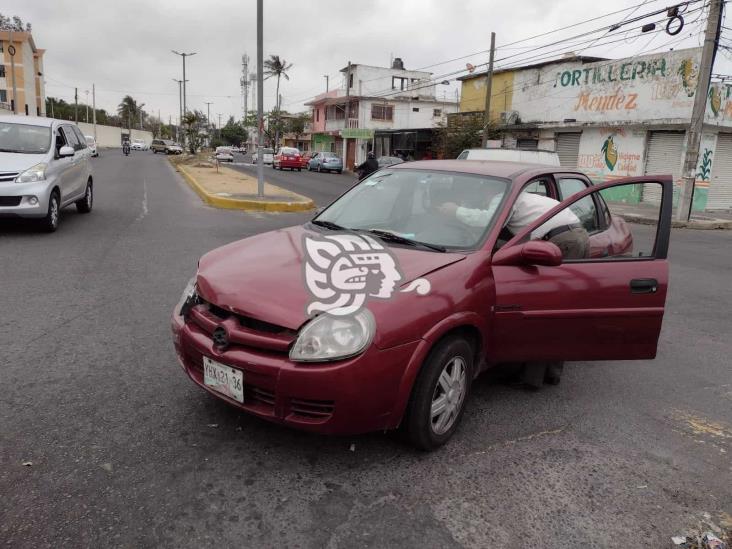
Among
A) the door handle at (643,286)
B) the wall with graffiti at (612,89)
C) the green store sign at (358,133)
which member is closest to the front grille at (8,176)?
the door handle at (643,286)

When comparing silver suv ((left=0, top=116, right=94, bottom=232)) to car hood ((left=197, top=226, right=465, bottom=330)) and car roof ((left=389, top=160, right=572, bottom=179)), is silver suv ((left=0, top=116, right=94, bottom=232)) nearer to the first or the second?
car hood ((left=197, top=226, right=465, bottom=330))

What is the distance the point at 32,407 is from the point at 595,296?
342 centimetres

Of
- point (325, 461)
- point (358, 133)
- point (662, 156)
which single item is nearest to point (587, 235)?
point (325, 461)

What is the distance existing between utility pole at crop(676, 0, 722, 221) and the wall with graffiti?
4240 mm

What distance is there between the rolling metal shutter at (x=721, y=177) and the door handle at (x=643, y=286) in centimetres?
2128

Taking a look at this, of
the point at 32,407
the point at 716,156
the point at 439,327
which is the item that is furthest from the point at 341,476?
the point at 716,156

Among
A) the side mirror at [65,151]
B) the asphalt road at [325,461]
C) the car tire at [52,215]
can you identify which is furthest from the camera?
the side mirror at [65,151]

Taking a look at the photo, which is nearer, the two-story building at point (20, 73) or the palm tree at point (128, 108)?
the two-story building at point (20, 73)

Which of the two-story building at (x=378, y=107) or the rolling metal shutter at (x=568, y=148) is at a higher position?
the two-story building at (x=378, y=107)

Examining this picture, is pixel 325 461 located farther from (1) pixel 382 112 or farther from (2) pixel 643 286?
(1) pixel 382 112

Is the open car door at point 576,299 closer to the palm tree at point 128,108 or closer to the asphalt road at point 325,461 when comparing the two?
the asphalt road at point 325,461

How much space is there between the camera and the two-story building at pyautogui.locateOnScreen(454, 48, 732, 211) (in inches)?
808

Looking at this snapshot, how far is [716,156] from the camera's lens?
70.3 ft

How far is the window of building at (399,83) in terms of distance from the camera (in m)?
53.0
